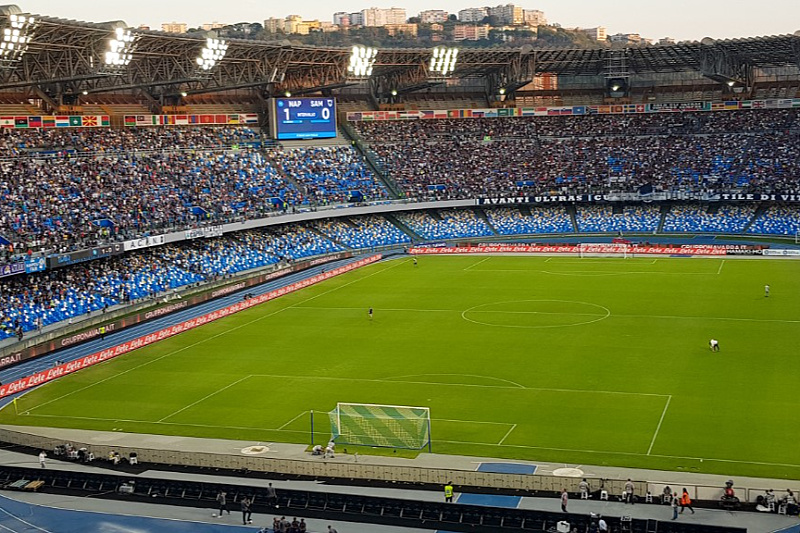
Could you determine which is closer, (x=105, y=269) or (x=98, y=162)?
(x=105, y=269)

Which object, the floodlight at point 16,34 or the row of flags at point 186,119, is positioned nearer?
the floodlight at point 16,34

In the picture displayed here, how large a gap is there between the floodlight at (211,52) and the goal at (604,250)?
37359 millimetres

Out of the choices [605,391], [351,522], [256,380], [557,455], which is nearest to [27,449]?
[256,380]

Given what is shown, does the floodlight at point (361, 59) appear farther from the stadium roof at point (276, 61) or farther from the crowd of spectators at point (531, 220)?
the crowd of spectators at point (531, 220)

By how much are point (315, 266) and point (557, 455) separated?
5255cm

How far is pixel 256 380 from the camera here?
45406 millimetres

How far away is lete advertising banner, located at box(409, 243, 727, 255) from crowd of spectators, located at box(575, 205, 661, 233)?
804 cm

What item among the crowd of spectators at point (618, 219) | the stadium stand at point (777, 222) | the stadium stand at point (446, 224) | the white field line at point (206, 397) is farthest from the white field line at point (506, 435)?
the crowd of spectators at point (618, 219)

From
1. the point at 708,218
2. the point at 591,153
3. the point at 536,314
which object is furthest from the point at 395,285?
the point at 591,153

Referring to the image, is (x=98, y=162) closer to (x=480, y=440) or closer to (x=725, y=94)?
(x=480, y=440)

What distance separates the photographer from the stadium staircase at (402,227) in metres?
95.1

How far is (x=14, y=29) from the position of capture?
59688 millimetres

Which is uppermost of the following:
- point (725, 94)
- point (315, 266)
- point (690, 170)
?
point (725, 94)

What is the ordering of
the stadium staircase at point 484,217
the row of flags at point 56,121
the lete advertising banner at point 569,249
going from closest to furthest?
the row of flags at point 56,121, the lete advertising banner at point 569,249, the stadium staircase at point 484,217
